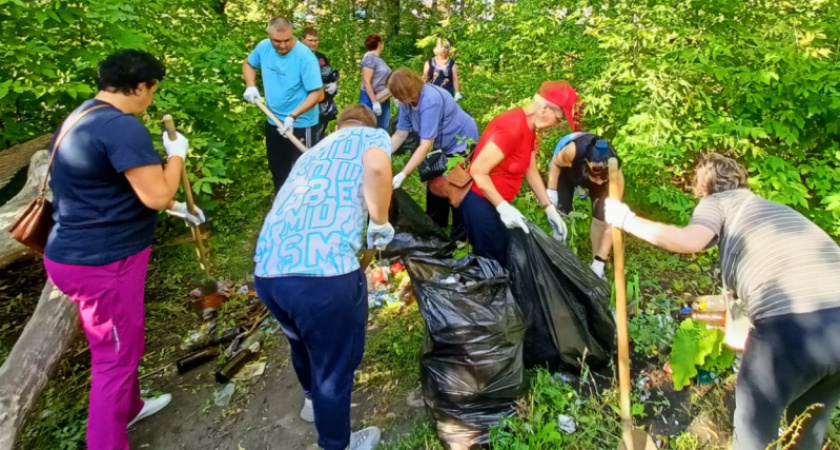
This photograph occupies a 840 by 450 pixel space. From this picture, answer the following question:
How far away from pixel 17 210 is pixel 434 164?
102 inches

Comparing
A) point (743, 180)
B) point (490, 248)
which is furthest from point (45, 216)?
point (743, 180)

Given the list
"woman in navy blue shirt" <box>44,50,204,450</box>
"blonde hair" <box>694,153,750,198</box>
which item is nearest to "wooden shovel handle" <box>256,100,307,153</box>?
"woman in navy blue shirt" <box>44,50,204,450</box>

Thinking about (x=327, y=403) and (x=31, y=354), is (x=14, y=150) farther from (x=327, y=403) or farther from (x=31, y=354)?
(x=327, y=403)

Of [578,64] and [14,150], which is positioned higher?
[578,64]

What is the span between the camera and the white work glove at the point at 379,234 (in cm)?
208

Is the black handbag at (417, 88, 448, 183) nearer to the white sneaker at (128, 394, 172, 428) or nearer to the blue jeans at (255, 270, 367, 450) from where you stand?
the blue jeans at (255, 270, 367, 450)

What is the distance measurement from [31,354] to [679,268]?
393 cm

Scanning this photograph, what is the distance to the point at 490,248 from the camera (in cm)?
273

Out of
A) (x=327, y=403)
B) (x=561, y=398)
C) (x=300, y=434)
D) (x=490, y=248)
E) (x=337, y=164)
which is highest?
(x=337, y=164)

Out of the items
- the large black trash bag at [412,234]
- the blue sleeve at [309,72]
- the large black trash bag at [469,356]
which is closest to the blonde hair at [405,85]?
the large black trash bag at [412,234]

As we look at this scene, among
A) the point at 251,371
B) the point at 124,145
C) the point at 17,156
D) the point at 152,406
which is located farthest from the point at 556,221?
the point at 17,156

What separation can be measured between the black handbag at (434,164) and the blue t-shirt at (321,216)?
133cm

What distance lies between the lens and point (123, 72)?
1880 millimetres

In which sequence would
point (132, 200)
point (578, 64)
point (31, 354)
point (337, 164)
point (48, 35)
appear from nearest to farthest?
point (337, 164)
point (132, 200)
point (31, 354)
point (48, 35)
point (578, 64)
